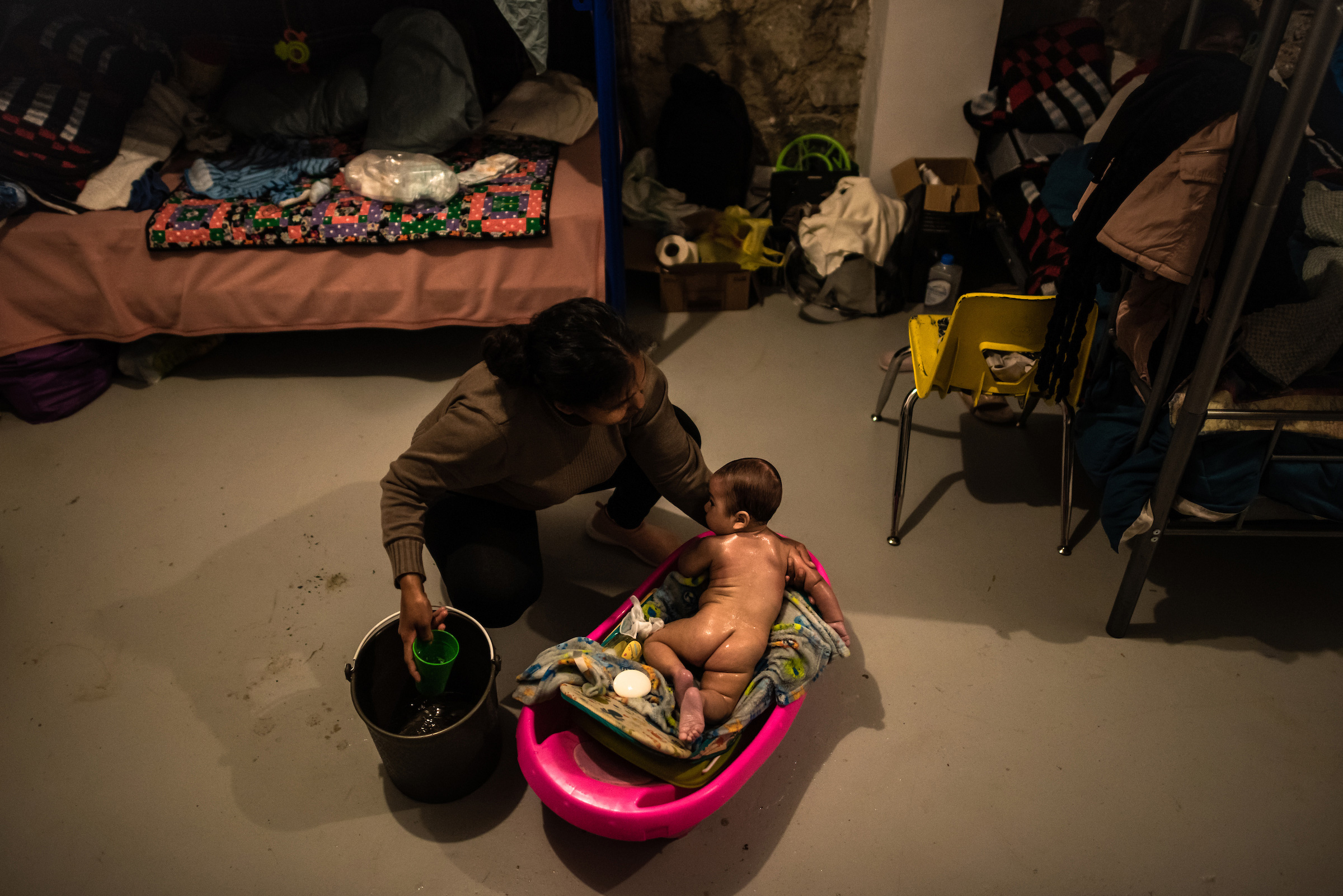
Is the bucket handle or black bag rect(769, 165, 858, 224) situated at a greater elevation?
black bag rect(769, 165, 858, 224)

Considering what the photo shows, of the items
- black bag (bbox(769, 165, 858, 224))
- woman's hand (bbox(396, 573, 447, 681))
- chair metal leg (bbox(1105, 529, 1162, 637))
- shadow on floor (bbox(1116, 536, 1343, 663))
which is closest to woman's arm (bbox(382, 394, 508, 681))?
woman's hand (bbox(396, 573, 447, 681))

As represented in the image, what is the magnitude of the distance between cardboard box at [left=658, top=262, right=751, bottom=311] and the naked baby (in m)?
1.55

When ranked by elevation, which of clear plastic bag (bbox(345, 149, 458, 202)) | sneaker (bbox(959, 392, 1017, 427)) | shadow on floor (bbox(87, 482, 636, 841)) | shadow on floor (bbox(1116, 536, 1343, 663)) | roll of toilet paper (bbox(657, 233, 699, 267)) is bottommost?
shadow on floor (bbox(87, 482, 636, 841))

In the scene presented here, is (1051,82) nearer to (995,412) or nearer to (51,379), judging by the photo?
(995,412)

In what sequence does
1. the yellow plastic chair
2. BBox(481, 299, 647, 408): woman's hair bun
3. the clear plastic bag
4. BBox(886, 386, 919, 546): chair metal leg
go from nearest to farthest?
1. BBox(481, 299, 647, 408): woman's hair bun
2. the yellow plastic chair
3. BBox(886, 386, 919, 546): chair metal leg
4. the clear plastic bag

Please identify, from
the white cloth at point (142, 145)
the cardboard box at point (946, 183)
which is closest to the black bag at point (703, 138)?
the cardboard box at point (946, 183)

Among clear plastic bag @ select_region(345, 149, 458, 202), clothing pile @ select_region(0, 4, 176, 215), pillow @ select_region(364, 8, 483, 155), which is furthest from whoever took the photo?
pillow @ select_region(364, 8, 483, 155)

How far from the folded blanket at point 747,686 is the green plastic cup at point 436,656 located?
→ 0.52 ft

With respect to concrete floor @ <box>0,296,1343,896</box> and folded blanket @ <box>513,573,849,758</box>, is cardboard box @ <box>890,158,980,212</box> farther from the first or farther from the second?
folded blanket @ <box>513,573,849,758</box>

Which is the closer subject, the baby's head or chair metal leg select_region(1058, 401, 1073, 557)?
the baby's head

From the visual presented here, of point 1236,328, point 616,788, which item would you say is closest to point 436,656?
point 616,788

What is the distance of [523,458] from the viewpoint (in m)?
1.90

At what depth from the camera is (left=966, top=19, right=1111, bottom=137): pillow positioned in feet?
11.2

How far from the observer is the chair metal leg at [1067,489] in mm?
2389
